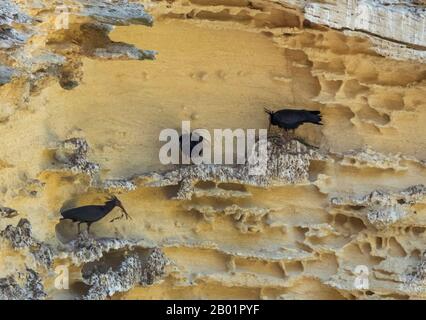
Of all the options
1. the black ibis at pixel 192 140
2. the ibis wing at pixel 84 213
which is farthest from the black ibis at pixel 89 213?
the black ibis at pixel 192 140

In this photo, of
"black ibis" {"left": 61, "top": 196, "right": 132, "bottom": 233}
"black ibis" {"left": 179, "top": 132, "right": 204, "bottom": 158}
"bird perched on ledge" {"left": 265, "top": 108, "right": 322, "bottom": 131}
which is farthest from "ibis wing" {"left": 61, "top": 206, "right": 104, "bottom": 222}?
"bird perched on ledge" {"left": 265, "top": 108, "right": 322, "bottom": 131}

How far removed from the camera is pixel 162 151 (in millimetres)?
3740

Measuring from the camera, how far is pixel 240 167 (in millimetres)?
3697

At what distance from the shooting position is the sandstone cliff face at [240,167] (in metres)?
3.53

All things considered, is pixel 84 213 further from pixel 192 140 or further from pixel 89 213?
pixel 192 140

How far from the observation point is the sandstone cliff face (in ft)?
11.6

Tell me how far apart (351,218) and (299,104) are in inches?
18.9

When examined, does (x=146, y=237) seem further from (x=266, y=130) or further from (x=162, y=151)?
(x=266, y=130)

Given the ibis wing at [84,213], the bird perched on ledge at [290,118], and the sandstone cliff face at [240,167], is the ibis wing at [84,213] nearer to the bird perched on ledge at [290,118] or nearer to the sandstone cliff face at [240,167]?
the sandstone cliff face at [240,167]

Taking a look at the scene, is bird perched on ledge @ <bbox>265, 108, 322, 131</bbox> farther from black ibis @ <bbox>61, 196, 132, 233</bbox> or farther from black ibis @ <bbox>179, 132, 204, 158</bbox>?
black ibis @ <bbox>61, 196, 132, 233</bbox>

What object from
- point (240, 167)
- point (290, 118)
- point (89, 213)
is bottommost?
point (89, 213)

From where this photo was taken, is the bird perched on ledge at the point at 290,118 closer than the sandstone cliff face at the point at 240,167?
No

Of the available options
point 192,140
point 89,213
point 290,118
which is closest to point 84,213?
point 89,213

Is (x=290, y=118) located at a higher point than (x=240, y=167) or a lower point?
higher
